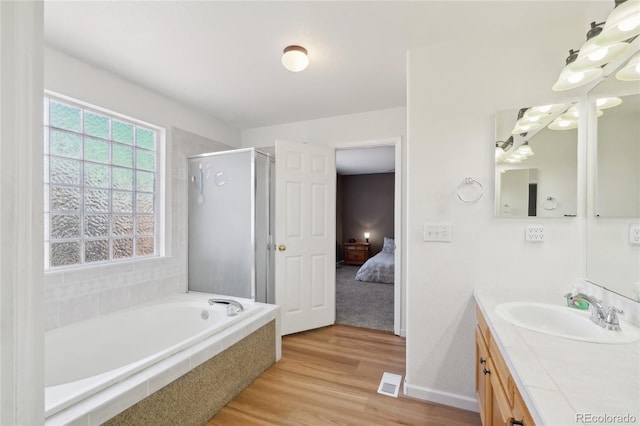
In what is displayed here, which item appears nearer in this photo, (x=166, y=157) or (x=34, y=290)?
(x=34, y=290)

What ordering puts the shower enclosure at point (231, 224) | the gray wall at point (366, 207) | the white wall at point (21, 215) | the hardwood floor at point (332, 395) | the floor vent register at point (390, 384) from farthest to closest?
1. the gray wall at point (366, 207)
2. the shower enclosure at point (231, 224)
3. the floor vent register at point (390, 384)
4. the hardwood floor at point (332, 395)
5. the white wall at point (21, 215)

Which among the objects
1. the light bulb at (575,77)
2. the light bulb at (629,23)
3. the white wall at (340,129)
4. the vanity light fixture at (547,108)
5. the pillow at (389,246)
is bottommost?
the pillow at (389,246)

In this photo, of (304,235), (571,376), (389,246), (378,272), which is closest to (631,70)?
(571,376)

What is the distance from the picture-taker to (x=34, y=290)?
0.43m

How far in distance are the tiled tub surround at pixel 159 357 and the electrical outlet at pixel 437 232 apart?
141cm

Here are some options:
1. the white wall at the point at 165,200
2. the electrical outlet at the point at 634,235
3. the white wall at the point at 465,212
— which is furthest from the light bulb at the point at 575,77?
the white wall at the point at 165,200

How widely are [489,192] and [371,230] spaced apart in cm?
559

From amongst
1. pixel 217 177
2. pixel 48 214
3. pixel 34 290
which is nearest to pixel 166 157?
pixel 217 177

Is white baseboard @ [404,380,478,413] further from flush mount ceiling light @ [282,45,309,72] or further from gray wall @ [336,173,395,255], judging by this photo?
gray wall @ [336,173,395,255]

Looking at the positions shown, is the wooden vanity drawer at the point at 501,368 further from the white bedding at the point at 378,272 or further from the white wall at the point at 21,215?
the white bedding at the point at 378,272

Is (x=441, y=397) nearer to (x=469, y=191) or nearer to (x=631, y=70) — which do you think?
(x=469, y=191)

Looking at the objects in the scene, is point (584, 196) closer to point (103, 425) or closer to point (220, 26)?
point (220, 26)

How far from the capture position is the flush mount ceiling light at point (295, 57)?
6.11ft

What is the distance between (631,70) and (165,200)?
335 cm
